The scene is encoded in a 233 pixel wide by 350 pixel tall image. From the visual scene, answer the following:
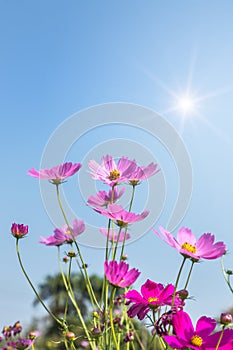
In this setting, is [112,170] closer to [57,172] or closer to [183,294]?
[57,172]

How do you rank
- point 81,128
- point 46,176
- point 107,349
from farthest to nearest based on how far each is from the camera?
point 81,128, point 46,176, point 107,349

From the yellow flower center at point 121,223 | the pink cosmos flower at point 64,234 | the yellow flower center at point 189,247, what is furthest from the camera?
the pink cosmos flower at point 64,234

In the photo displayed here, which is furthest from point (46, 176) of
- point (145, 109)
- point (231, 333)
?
point (231, 333)

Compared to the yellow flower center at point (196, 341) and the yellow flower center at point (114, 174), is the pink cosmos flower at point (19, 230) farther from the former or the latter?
the yellow flower center at point (196, 341)

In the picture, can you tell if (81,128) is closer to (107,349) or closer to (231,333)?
(107,349)

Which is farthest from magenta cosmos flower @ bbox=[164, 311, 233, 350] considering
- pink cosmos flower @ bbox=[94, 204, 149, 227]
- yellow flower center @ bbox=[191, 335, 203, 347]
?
pink cosmos flower @ bbox=[94, 204, 149, 227]

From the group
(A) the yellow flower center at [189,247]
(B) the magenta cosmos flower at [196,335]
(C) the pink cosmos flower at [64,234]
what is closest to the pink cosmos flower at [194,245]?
(A) the yellow flower center at [189,247]
